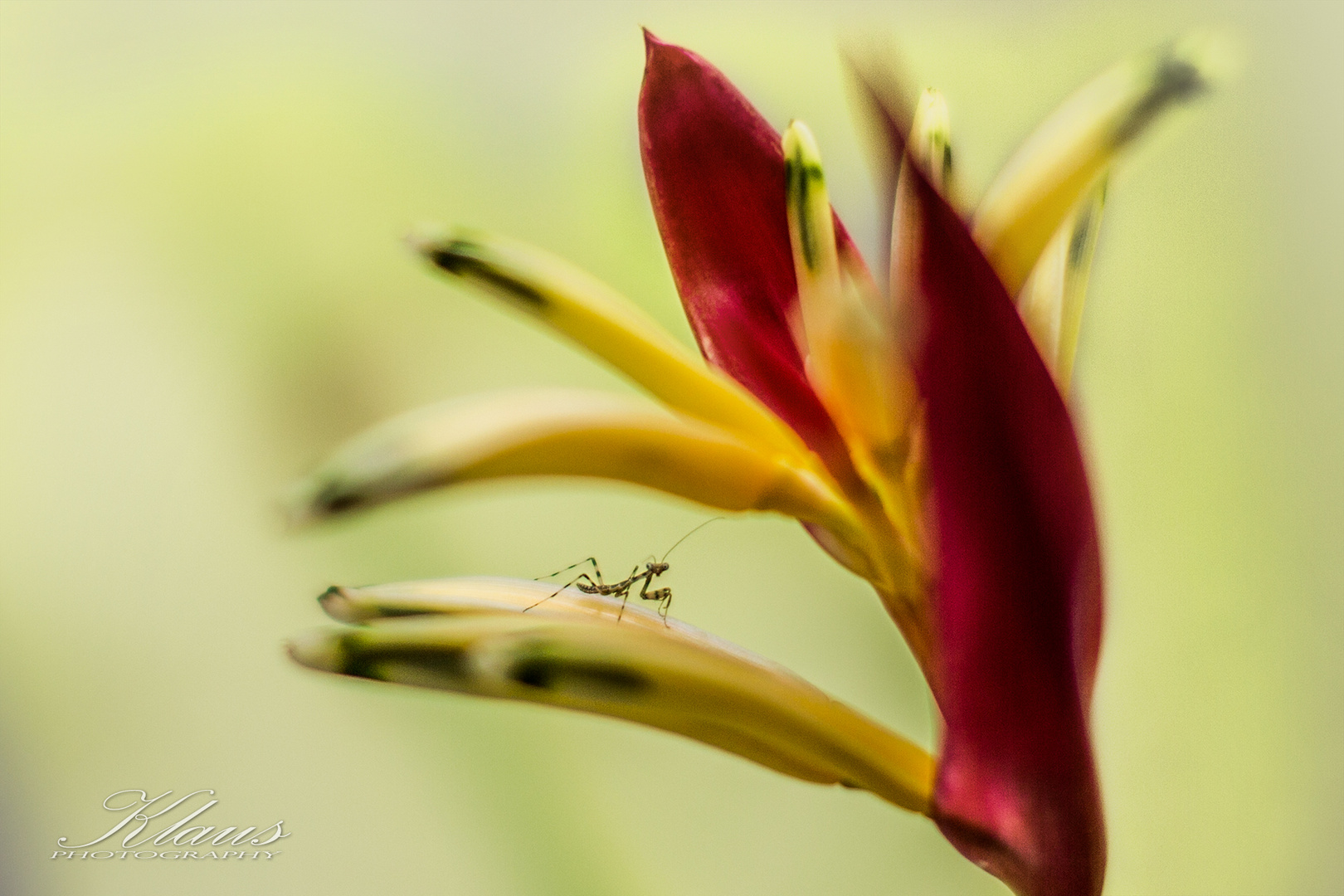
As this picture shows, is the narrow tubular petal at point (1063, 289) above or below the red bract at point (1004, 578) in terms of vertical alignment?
above

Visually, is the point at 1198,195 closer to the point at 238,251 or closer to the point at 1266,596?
the point at 1266,596

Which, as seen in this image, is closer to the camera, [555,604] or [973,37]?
[555,604]

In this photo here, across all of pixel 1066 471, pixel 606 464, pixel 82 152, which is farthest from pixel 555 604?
pixel 82 152
